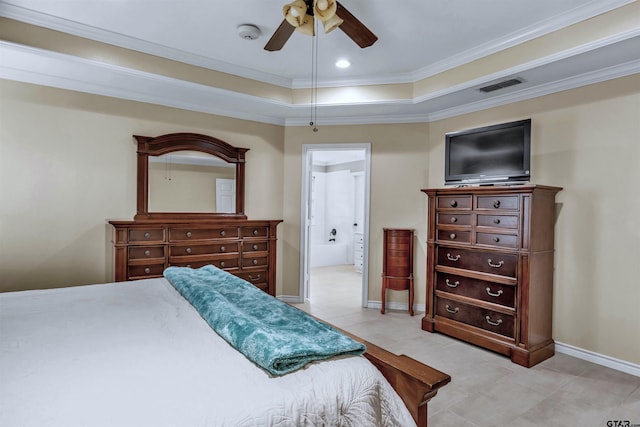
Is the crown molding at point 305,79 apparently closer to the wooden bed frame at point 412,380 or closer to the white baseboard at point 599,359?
the white baseboard at point 599,359

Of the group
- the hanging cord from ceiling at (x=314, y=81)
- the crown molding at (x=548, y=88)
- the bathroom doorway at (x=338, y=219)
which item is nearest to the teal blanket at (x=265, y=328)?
the hanging cord from ceiling at (x=314, y=81)

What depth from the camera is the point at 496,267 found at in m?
3.13

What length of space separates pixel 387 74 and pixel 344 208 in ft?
15.8

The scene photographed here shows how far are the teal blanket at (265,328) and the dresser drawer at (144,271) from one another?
62.3 inches

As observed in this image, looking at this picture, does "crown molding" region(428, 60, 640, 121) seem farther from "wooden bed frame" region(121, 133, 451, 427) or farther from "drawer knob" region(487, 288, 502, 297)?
"wooden bed frame" region(121, 133, 451, 427)

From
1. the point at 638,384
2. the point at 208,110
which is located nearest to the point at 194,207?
the point at 208,110

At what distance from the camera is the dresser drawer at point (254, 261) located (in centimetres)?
409

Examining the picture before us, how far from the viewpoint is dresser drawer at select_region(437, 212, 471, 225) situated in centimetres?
336

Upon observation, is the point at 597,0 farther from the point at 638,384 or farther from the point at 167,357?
the point at 167,357

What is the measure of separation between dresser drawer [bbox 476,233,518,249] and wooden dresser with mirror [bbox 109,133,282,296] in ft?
7.46

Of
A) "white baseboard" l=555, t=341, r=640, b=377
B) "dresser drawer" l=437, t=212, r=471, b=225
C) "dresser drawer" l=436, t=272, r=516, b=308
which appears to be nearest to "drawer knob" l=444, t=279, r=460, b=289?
"dresser drawer" l=436, t=272, r=516, b=308

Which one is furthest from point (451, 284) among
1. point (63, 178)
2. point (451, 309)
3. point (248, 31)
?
point (63, 178)

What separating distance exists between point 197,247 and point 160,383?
112 inches

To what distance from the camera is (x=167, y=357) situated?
4.07 ft
